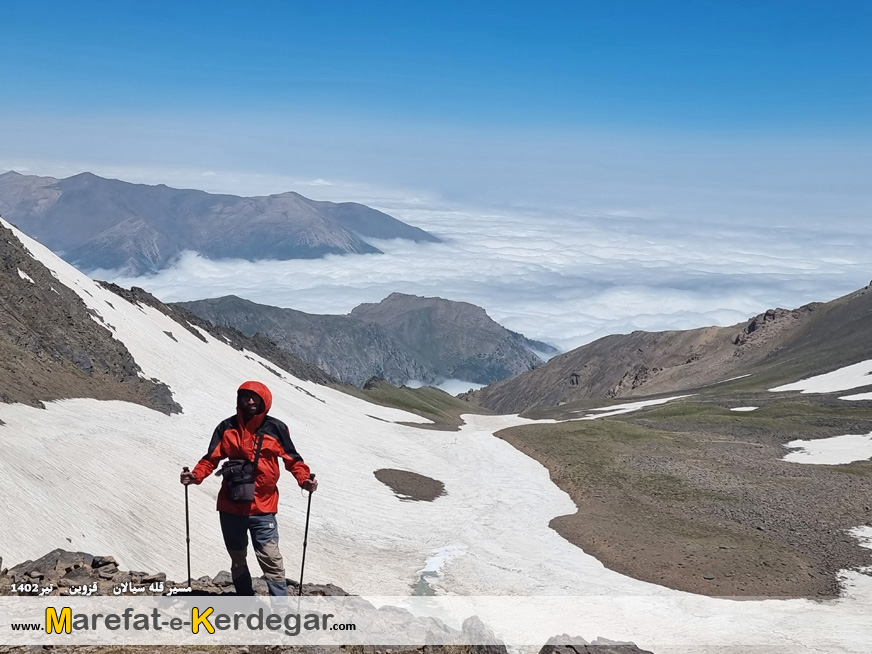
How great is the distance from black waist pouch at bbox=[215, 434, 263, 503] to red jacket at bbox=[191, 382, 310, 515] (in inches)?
5.5

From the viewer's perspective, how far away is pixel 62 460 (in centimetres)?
2794

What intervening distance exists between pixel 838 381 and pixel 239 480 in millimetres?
113673

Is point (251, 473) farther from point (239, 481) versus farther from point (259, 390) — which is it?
point (259, 390)

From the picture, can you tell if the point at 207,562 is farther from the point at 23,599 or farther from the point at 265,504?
the point at 265,504

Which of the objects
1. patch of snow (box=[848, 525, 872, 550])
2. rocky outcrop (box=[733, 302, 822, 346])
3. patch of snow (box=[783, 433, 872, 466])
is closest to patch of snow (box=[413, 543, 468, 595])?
patch of snow (box=[848, 525, 872, 550])

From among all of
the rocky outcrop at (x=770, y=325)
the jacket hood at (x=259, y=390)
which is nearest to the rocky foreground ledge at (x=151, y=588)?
the jacket hood at (x=259, y=390)

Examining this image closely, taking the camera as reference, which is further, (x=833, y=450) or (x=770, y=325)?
(x=770, y=325)

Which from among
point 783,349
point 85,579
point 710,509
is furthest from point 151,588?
point 783,349

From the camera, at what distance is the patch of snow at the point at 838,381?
10225cm

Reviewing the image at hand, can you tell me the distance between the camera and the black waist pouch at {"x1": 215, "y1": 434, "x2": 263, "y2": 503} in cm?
1247

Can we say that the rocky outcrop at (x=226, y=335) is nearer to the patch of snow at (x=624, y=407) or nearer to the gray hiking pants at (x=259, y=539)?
the patch of snow at (x=624, y=407)

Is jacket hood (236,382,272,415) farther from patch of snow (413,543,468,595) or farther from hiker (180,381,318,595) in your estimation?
patch of snow (413,543,468,595)

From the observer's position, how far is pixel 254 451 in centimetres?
1273

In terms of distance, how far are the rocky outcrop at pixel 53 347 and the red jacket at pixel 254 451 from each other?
2560cm
